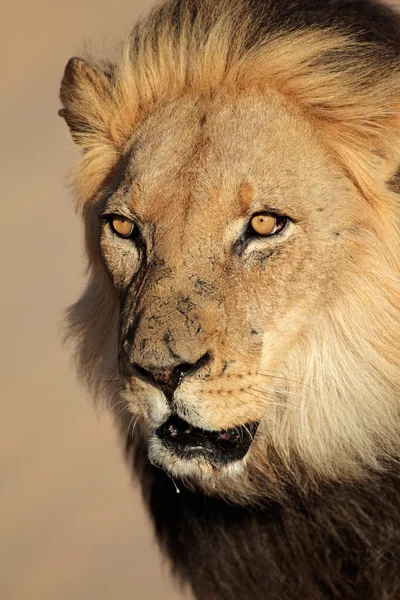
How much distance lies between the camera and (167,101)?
3.63 m

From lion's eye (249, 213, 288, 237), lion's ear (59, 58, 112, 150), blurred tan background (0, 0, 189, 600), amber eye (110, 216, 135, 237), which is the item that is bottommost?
blurred tan background (0, 0, 189, 600)

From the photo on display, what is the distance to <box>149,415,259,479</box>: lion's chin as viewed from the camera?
307 cm

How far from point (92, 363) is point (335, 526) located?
1057 mm

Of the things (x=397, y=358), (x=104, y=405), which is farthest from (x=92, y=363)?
(x=397, y=358)

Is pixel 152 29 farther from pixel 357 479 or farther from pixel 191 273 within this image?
pixel 357 479

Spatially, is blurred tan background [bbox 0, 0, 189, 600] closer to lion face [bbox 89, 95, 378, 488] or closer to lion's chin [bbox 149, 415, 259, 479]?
lion face [bbox 89, 95, 378, 488]

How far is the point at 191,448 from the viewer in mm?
3094

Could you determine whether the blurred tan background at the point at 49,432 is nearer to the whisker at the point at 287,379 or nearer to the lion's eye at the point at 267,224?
the lion's eye at the point at 267,224

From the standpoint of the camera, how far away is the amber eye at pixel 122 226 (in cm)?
345

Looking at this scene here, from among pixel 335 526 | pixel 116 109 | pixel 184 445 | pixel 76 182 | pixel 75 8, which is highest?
pixel 75 8

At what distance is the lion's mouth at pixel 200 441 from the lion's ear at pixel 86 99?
122 centimetres

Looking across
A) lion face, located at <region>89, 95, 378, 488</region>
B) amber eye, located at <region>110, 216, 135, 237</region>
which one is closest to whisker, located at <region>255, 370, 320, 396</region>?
lion face, located at <region>89, 95, 378, 488</region>

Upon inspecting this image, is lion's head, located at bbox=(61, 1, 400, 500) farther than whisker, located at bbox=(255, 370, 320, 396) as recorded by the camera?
No

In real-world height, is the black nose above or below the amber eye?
below
